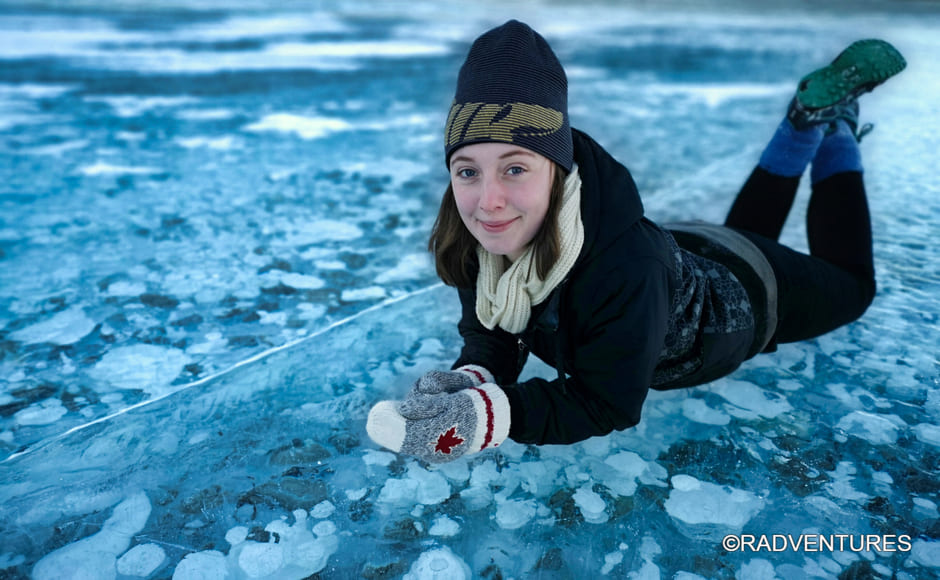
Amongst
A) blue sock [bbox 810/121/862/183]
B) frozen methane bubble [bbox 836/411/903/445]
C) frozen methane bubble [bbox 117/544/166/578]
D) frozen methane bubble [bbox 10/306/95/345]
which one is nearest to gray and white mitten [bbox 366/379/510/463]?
frozen methane bubble [bbox 117/544/166/578]

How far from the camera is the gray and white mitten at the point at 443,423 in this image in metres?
1.37

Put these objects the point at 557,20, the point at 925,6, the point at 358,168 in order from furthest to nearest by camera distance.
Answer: the point at 925,6, the point at 557,20, the point at 358,168

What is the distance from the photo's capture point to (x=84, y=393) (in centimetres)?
188

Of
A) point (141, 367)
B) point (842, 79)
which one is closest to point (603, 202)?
point (842, 79)

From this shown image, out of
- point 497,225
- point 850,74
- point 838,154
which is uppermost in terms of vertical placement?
point 850,74

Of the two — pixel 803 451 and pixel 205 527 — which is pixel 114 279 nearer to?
pixel 205 527

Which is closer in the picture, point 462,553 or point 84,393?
point 462,553

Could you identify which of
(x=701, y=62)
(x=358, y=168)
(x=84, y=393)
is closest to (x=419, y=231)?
(x=358, y=168)

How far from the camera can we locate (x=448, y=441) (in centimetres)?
138

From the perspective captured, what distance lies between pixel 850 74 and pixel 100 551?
2.50 m

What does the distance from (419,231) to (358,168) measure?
113cm

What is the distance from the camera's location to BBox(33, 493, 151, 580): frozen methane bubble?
1.34 meters

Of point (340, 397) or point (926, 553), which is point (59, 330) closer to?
point (340, 397)

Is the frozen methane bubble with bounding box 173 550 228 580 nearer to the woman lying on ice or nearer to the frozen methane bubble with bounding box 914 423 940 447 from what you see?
the woman lying on ice
